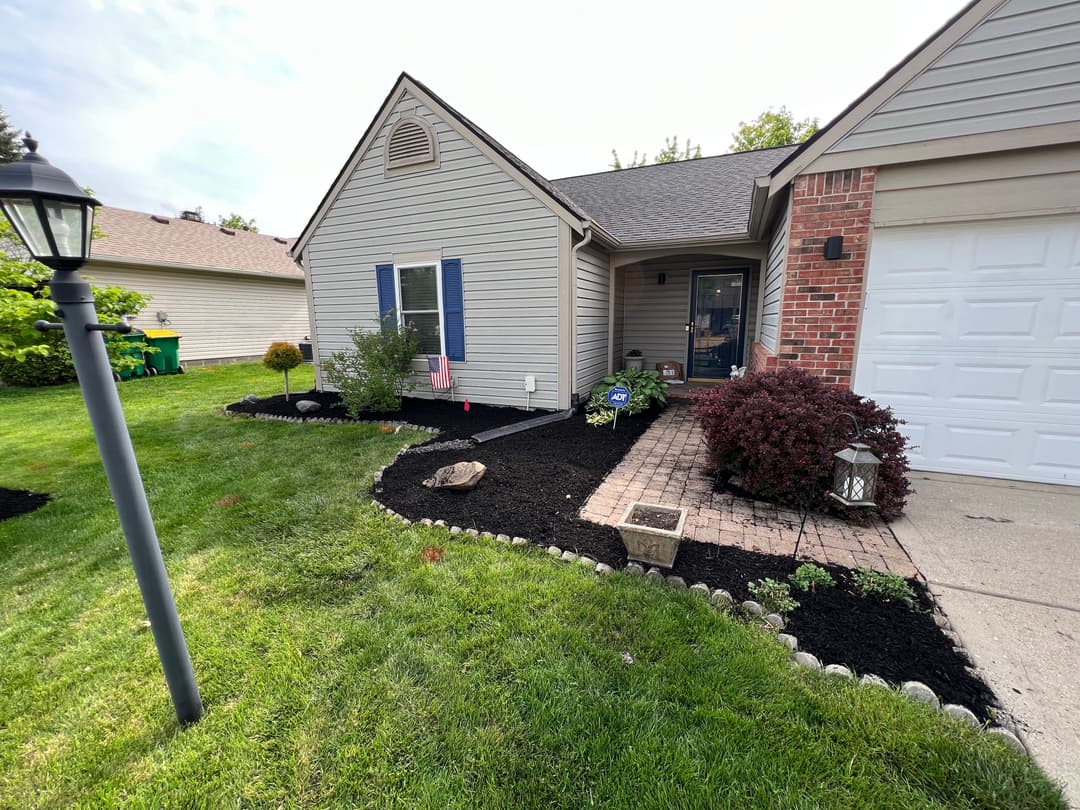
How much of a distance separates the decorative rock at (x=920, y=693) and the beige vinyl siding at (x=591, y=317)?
550 centimetres

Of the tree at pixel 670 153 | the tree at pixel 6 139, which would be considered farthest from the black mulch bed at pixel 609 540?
the tree at pixel 6 139

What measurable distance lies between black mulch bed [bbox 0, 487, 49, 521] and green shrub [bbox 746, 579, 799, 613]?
6.18 metres

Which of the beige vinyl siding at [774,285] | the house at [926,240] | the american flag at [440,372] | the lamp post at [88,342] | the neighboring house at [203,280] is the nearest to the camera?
the lamp post at [88,342]

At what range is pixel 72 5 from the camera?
3641mm

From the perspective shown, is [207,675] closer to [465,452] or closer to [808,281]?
[465,452]

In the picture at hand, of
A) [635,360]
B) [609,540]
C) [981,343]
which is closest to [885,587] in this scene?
[609,540]

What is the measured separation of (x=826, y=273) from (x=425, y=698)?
493 centimetres

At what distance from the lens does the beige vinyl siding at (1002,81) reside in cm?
345

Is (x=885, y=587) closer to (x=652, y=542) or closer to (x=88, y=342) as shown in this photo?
(x=652, y=542)

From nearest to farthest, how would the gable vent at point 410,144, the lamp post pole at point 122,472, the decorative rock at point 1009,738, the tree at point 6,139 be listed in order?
the lamp post pole at point 122,472, the decorative rock at point 1009,738, the gable vent at point 410,144, the tree at point 6,139

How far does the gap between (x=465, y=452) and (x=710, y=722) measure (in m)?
3.71

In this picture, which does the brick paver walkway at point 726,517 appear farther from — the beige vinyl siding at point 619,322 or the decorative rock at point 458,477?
the beige vinyl siding at point 619,322

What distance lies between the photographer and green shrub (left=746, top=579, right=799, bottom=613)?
241cm

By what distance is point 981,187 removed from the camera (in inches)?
151
